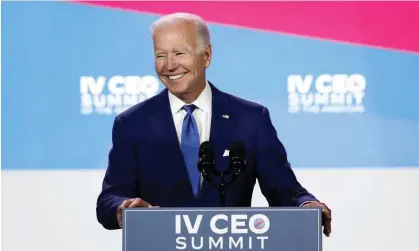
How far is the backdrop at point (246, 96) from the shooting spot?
5105 millimetres

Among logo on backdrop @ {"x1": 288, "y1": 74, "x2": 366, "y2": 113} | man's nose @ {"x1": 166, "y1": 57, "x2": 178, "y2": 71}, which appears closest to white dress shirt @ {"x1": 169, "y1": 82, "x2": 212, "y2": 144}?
man's nose @ {"x1": 166, "y1": 57, "x2": 178, "y2": 71}

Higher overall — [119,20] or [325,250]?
[119,20]

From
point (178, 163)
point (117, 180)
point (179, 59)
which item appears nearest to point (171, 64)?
point (179, 59)

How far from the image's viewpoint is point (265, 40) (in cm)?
516

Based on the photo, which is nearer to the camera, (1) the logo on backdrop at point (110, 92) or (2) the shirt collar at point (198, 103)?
(2) the shirt collar at point (198, 103)

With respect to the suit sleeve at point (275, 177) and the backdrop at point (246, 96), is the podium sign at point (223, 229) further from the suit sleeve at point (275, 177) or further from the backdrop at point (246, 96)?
the backdrop at point (246, 96)

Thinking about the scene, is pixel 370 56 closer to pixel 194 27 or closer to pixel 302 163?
pixel 302 163

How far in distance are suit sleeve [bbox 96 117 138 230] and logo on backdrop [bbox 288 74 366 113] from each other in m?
1.01

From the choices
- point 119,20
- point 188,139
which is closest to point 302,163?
point 188,139

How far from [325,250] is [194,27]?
1526mm

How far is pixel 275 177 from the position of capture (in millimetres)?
4871

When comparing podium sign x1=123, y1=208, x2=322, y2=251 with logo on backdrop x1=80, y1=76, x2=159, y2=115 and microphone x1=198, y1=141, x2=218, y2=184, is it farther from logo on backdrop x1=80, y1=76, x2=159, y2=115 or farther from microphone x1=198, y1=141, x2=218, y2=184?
logo on backdrop x1=80, y1=76, x2=159, y2=115

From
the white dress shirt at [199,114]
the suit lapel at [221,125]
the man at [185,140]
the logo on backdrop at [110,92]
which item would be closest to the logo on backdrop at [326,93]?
the man at [185,140]

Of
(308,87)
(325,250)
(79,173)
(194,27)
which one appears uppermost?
(194,27)
